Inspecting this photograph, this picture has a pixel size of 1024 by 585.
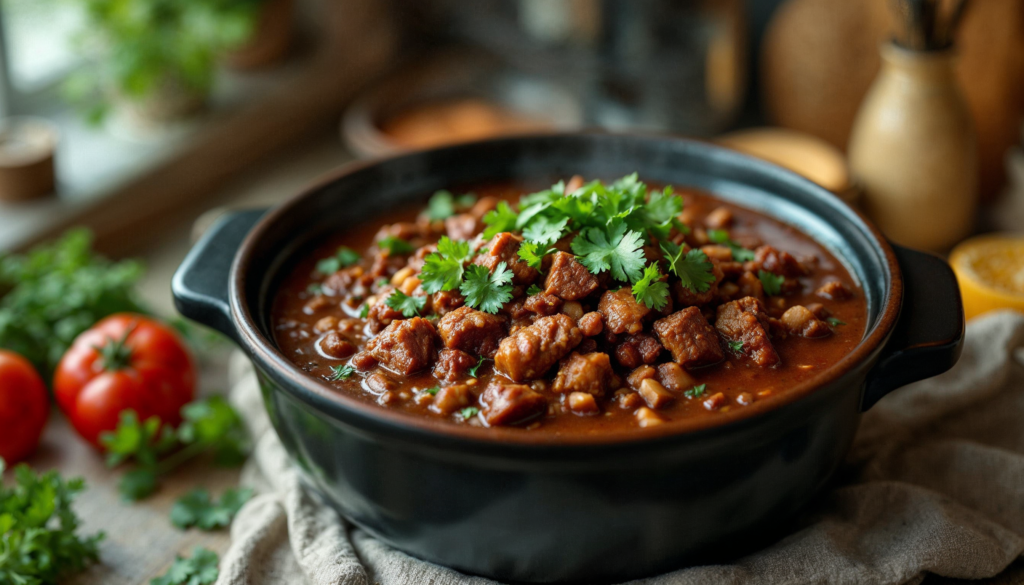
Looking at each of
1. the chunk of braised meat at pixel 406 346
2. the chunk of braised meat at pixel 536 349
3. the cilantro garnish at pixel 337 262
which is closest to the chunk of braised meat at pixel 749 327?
the chunk of braised meat at pixel 536 349

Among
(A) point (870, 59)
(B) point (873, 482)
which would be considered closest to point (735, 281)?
(B) point (873, 482)

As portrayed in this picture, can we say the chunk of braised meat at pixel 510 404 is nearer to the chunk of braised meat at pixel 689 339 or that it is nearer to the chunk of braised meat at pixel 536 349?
the chunk of braised meat at pixel 536 349

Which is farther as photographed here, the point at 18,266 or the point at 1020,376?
the point at 18,266

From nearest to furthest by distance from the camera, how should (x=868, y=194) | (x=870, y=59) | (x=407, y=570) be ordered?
A: 1. (x=407, y=570)
2. (x=868, y=194)
3. (x=870, y=59)

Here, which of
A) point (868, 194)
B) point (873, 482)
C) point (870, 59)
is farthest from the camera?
point (870, 59)

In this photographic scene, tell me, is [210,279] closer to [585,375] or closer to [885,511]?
[585,375]

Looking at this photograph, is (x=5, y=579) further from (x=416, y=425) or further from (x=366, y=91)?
(x=366, y=91)

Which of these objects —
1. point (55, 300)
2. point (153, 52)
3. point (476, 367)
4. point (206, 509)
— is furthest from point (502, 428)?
point (153, 52)
